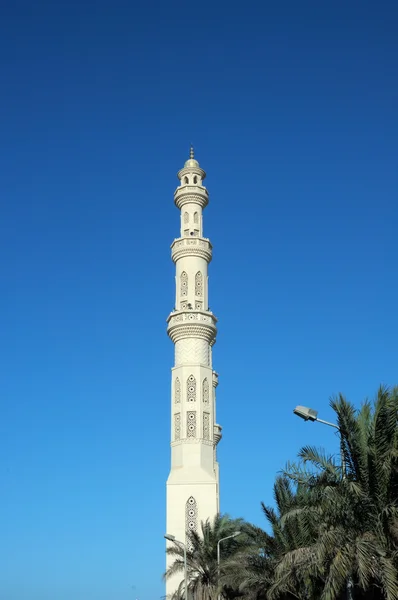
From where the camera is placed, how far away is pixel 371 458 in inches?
641

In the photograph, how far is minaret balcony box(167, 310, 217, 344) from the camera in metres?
40.3

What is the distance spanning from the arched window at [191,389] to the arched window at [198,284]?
5.03 metres

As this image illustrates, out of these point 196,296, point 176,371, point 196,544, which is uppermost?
point 196,296

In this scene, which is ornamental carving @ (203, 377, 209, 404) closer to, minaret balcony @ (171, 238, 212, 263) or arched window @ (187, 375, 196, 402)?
arched window @ (187, 375, 196, 402)

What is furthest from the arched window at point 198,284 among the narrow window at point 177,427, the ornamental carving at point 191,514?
the ornamental carving at point 191,514

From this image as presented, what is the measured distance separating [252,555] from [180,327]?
16.7 meters

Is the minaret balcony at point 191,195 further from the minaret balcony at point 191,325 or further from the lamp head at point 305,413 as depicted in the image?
the lamp head at point 305,413

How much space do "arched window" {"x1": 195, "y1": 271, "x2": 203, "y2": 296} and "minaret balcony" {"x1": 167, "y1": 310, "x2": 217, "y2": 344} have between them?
66.1 inches

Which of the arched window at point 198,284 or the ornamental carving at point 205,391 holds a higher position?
the arched window at point 198,284

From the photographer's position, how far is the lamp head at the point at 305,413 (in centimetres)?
1669

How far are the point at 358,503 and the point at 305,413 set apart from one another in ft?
7.12

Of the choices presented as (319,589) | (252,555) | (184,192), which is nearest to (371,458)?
(319,589)

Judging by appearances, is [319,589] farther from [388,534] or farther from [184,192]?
[184,192]

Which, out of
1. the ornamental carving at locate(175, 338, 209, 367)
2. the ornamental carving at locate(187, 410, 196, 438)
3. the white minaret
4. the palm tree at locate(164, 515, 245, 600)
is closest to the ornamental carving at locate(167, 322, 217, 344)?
the white minaret
